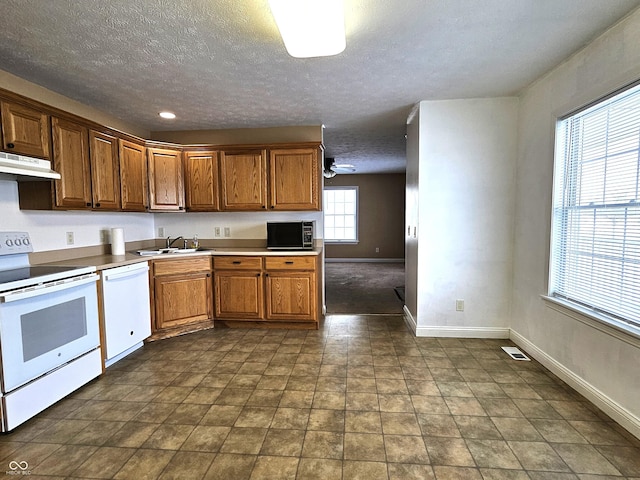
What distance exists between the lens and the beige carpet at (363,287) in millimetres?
4652

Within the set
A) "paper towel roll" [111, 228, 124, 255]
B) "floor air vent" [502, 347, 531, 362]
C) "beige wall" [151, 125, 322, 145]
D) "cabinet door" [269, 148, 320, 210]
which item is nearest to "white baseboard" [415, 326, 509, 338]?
"floor air vent" [502, 347, 531, 362]

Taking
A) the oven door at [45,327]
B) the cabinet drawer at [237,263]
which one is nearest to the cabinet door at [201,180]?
the cabinet drawer at [237,263]

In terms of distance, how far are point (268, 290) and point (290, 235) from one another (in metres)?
0.71

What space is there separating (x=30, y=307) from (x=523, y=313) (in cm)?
404

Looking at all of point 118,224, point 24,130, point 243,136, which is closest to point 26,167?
point 24,130

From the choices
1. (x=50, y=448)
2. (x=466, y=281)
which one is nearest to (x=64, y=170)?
(x=50, y=448)

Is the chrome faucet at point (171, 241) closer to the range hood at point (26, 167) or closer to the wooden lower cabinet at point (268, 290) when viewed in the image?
the wooden lower cabinet at point (268, 290)

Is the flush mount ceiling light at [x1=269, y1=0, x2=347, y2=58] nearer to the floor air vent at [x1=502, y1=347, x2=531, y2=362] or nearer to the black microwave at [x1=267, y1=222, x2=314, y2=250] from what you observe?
the black microwave at [x1=267, y1=222, x2=314, y2=250]

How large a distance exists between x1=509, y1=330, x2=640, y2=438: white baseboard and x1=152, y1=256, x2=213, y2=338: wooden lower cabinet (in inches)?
135

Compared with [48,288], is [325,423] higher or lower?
lower

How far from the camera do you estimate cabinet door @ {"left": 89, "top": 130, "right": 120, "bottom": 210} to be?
2904 millimetres

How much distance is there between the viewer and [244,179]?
12.8 feet

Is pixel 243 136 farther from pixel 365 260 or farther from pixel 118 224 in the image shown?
pixel 365 260

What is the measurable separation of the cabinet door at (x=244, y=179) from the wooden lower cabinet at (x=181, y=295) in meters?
0.80
